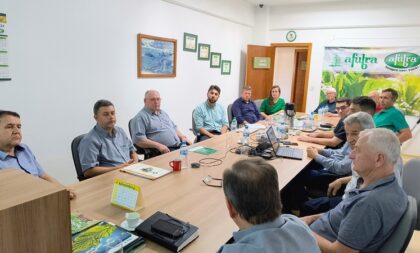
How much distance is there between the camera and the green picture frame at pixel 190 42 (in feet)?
16.0

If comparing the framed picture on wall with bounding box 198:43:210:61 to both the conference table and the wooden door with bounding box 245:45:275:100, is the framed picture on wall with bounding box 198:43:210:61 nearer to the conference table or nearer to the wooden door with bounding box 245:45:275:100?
the wooden door with bounding box 245:45:275:100

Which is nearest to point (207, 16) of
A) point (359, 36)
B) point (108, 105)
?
point (359, 36)

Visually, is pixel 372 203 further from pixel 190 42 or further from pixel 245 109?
pixel 190 42

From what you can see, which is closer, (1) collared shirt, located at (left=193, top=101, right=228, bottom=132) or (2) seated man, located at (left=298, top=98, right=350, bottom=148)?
(2) seated man, located at (left=298, top=98, right=350, bottom=148)

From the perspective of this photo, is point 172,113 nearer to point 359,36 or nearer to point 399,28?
point 359,36

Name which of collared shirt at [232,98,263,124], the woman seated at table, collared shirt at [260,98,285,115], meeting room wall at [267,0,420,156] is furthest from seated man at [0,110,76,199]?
meeting room wall at [267,0,420,156]

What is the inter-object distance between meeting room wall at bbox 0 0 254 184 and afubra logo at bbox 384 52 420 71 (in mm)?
3894

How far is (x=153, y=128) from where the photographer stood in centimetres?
326

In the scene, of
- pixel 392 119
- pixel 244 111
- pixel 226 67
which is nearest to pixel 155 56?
pixel 244 111

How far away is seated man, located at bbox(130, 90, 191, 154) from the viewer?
3.10 m

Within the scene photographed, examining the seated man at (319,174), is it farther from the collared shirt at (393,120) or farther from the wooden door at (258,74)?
the wooden door at (258,74)

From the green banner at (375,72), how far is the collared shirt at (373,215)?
5302mm

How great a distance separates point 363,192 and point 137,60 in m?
3.44

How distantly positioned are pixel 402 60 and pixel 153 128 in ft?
16.7
